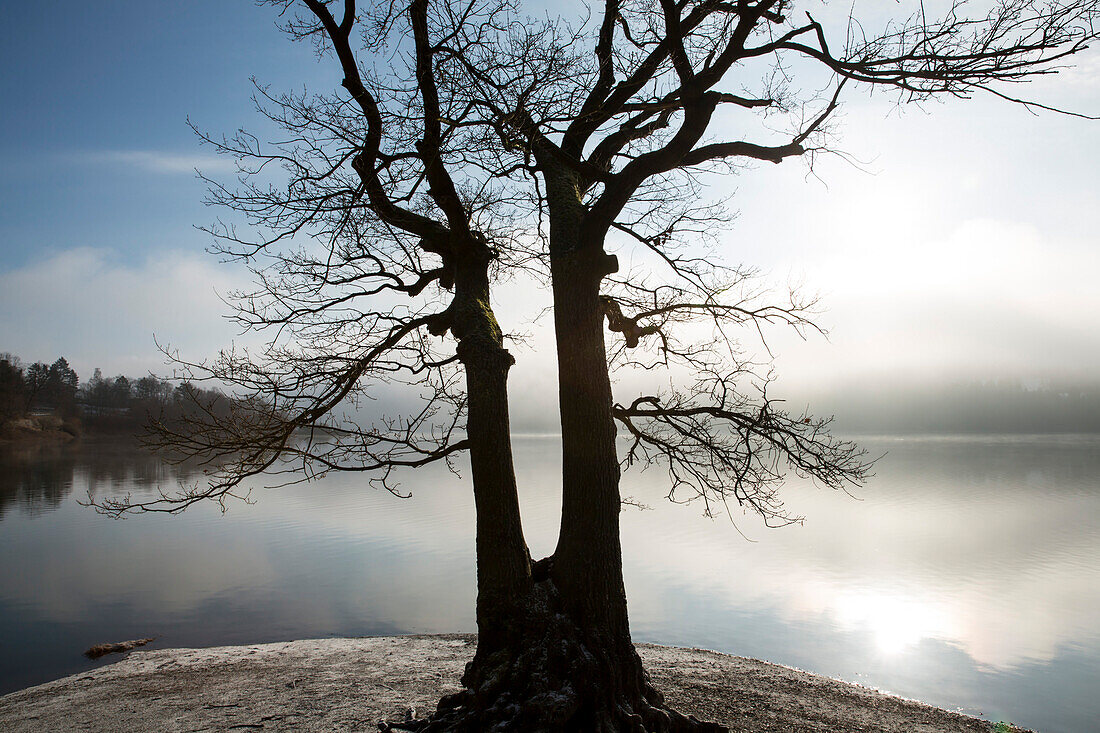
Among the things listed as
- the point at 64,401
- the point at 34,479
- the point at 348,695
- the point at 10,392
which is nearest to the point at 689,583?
the point at 348,695

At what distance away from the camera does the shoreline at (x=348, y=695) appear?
19.8ft

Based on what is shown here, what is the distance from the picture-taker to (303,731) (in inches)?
223

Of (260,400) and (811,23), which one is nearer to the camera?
(811,23)

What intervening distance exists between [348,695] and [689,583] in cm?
1086

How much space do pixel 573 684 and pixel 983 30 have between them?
17.5ft

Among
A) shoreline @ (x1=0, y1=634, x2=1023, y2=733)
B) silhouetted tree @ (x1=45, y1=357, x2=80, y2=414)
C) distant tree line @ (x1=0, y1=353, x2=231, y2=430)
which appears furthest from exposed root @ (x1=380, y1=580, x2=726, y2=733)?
silhouetted tree @ (x1=45, y1=357, x2=80, y2=414)

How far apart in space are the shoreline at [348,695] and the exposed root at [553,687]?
55.1 inches

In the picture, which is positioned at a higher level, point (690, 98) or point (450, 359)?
point (690, 98)

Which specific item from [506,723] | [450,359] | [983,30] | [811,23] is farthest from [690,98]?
[506,723]

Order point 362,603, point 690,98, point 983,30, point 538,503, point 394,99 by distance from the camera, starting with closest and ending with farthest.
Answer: point 983,30 → point 690,98 → point 394,99 → point 362,603 → point 538,503

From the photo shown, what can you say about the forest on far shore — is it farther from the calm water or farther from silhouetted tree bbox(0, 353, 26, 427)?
the calm water

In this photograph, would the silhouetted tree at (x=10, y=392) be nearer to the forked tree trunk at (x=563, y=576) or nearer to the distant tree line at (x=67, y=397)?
the distant tree line at (x=67, y=397)

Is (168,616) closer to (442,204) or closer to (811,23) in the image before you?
(442,204)

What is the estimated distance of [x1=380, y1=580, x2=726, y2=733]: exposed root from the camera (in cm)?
437
